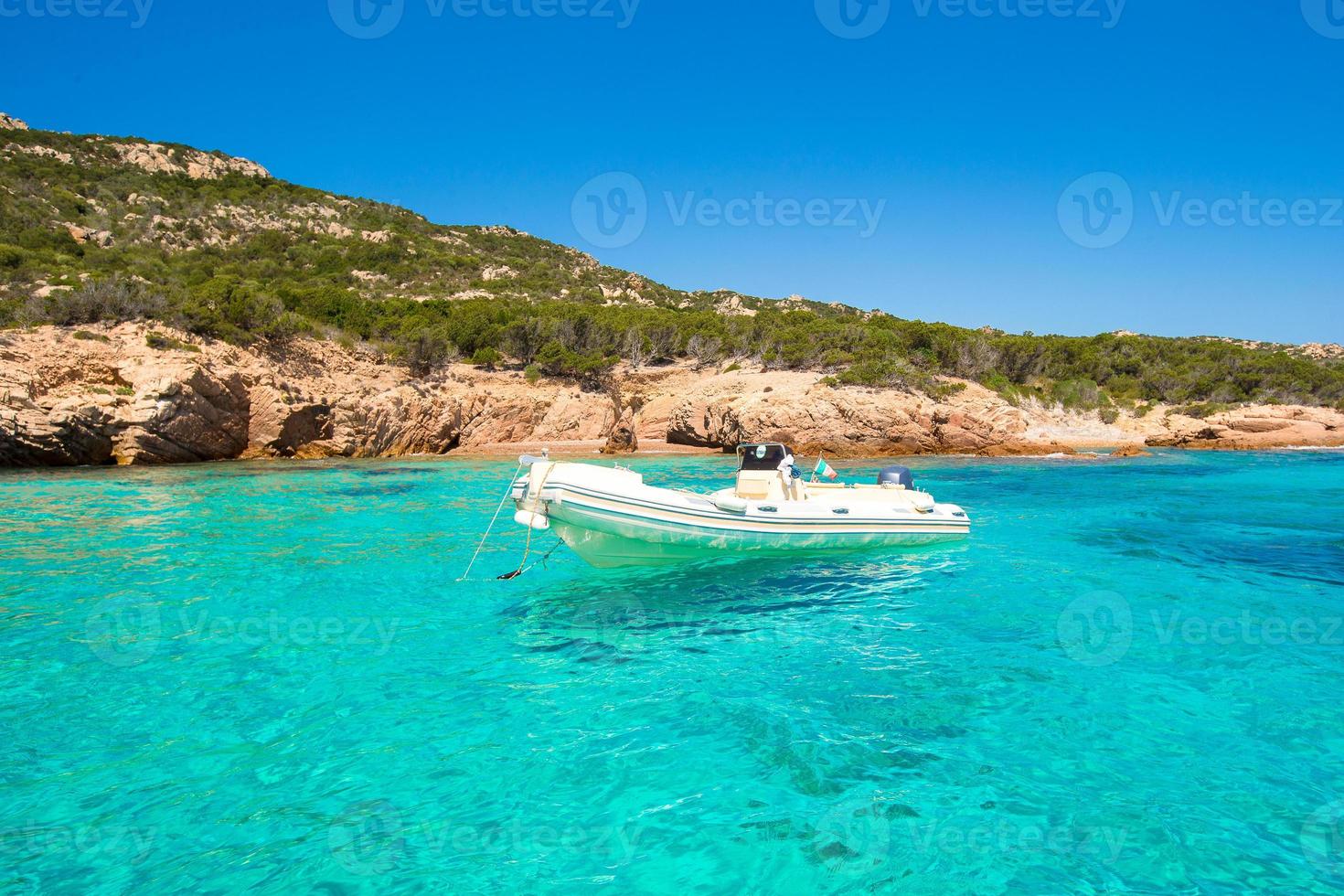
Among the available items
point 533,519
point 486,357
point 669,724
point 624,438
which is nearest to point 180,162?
point 486,357

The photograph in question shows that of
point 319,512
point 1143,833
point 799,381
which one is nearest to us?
point 1143,833

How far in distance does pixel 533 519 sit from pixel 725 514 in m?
2.41

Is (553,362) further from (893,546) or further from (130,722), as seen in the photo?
(130,722)

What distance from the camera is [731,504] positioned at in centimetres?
905

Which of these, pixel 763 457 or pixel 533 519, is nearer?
pixel 533 519

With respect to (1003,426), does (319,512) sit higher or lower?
lower

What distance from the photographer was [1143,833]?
148 inches

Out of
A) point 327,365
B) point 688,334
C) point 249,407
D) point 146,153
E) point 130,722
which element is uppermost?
point 146,153

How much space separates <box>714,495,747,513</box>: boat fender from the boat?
12mm

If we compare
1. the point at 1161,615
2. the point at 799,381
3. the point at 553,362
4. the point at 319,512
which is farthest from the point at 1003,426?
the point at 319,512

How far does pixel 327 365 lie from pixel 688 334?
1781 cm

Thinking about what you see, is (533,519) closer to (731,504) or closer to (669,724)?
(731,504)

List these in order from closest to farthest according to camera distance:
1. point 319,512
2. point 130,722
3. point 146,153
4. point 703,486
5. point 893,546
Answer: point 130,722
point 893,546
point 319,512
point 703,486
point 146,153

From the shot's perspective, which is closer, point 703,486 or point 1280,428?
point 703,486
